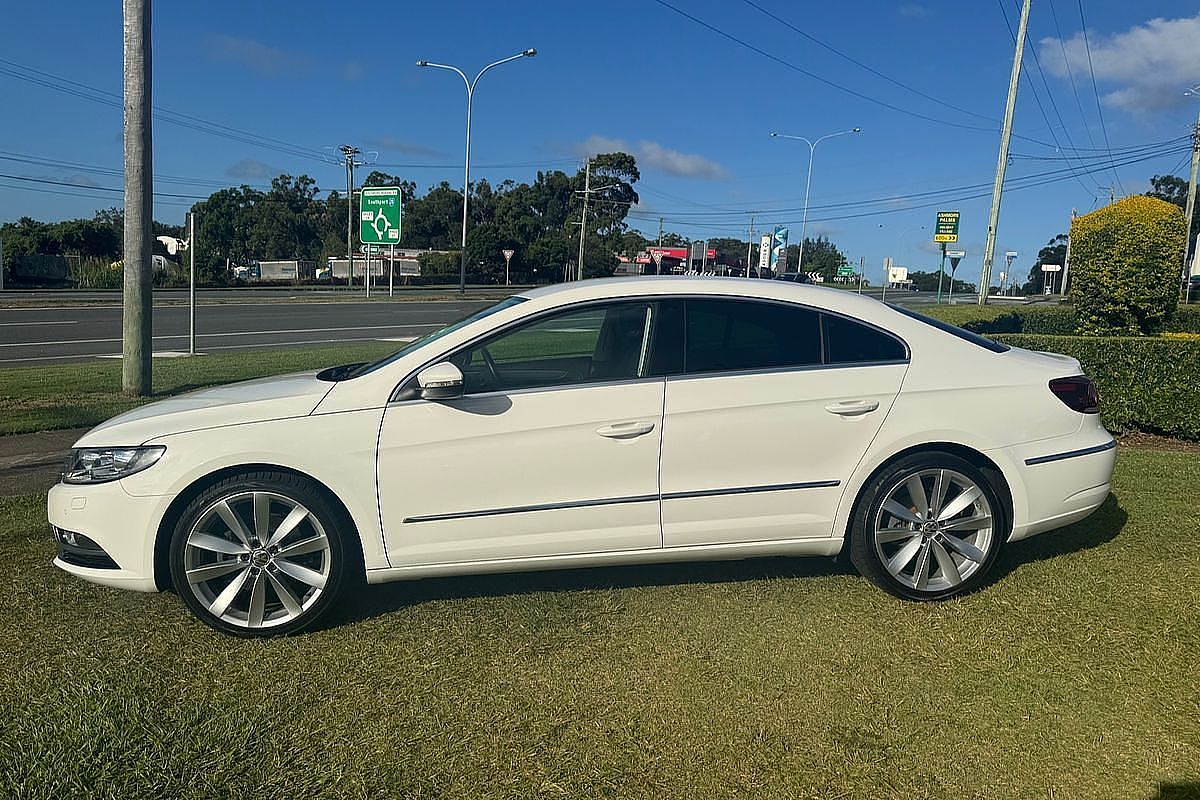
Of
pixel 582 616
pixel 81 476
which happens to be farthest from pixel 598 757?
pixel 81 476

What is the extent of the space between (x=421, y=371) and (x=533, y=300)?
0.65 meters

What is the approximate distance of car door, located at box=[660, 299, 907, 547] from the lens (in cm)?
399

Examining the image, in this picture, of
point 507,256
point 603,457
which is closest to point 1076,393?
point 603,457

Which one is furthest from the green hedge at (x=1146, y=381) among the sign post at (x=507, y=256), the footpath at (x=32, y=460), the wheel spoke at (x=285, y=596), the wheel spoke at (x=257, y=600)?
the sign post at (x=507, y=256)

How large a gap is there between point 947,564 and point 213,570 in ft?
11.0

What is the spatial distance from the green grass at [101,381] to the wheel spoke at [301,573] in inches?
226

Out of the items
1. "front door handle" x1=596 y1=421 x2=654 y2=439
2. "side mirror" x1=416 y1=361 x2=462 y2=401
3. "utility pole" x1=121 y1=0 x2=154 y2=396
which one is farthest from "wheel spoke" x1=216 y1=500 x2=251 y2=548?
"utility pole" x1=121 y1=0 x2=154 y2=396

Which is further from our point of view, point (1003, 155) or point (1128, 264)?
point (1003, 155)

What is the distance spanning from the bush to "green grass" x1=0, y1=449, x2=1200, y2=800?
9448 millimetres

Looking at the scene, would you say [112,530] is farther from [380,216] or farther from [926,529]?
[380,216]

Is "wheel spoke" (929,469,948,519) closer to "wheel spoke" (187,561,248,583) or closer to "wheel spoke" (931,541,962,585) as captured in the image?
"wheel spoke" (931,541,962,585)

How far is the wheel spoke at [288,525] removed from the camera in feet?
12.5

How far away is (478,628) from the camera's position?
3.96m

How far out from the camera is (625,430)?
392cm
